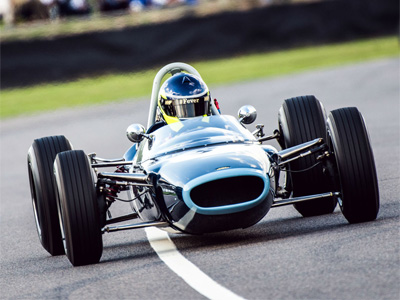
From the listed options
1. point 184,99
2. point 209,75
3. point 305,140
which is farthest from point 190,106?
point 209,75

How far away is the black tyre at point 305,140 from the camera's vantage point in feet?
30.6

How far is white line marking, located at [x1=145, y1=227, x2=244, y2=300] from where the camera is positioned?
6.51m

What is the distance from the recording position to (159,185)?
27.2 ft

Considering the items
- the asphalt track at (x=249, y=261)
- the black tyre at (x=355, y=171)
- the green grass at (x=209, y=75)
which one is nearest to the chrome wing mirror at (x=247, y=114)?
the asphalt track at (x=249, y=261)

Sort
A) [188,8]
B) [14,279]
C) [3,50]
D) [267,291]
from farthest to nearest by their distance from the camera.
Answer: [188,8]
[3,50]
[14,279]
[267,291]

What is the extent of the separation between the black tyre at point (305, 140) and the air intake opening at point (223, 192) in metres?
1.49

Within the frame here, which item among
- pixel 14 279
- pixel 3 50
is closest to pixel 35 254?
pixel 14 279

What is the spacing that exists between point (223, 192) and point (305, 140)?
6.19 ft

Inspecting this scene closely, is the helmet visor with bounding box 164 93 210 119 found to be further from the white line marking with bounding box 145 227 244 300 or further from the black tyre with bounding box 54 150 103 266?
the black tyre with bounding box 54 150 103 266

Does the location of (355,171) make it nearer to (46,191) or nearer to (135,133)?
(135,133)

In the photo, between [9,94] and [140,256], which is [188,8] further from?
[140,256]

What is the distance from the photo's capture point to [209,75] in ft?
108

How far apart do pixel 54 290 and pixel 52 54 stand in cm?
2561

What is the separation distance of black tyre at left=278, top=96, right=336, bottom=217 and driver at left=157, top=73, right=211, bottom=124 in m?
0.76
